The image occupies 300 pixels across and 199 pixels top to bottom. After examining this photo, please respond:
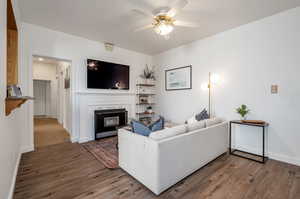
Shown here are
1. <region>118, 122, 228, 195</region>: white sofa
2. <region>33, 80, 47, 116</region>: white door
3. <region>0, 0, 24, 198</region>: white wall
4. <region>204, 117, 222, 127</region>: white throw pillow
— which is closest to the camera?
<region>0, 0, 24, 198</region>: white wall

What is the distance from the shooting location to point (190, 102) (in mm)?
4039

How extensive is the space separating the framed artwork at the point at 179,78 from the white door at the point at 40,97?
773 cm

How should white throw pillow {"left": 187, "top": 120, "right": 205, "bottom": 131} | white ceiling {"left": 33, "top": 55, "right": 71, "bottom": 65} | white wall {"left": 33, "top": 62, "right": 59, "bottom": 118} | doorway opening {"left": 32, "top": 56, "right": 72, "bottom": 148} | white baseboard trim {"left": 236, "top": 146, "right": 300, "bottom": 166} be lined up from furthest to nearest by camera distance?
white wall {"left": 33, "top": 62, "right": 59, "bottom": 118}, doorway opening {"left": 32, "top": 56, "right": 72, "bottom": 148}, white ceiling {"left": 33, "top": 55, "right": 71, "bottom": 65}, white baseboard trim {"left": 236, "top": 146, "right": 300, "bottom": 166}, white throw pillow {"left": 187, "top": 120, "right": 205, "bottom": 131}

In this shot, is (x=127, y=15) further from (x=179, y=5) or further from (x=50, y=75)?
(x=50, y=75)

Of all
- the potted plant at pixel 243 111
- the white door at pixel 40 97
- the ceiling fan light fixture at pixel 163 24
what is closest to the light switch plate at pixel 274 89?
the potted plant at pixel 243 111

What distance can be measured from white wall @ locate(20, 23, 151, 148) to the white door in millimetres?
6164

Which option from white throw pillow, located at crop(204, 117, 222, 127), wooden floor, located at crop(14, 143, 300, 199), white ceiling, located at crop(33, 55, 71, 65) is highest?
white ceiling, located at crop(33, 55, 71, 65)

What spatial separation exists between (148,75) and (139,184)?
3.69 metres

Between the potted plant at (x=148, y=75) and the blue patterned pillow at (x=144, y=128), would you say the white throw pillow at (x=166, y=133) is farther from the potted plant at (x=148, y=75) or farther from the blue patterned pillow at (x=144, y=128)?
the potted plant at (x=148, y=75)

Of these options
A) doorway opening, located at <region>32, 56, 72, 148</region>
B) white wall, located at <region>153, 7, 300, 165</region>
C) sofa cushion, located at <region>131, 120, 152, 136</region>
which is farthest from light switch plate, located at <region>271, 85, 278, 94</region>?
doorway opening, located at <region>32, 56, 72, 148</region>

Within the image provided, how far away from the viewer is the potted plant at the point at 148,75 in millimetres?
4977

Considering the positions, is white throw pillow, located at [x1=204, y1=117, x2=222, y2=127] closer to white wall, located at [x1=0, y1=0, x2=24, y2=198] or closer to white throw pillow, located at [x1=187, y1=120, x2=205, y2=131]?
white throw pillow, located at [x1=187, y1=120, x2=205, y2=131]

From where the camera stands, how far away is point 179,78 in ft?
14.1

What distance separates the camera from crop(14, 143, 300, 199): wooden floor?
1692 millimetres
